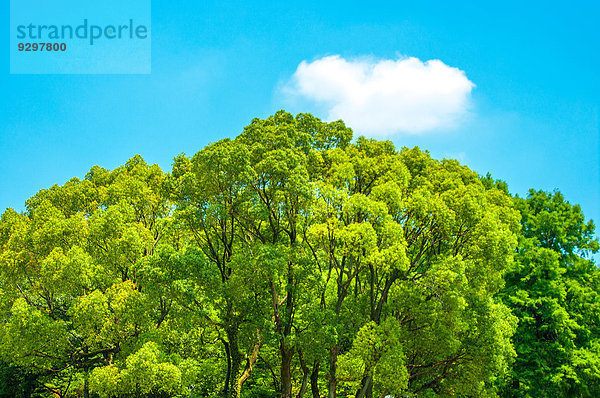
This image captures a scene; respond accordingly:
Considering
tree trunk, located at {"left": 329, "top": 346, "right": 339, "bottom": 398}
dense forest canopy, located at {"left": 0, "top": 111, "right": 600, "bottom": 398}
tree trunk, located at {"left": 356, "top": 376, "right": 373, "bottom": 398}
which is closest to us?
dense forest canopy, located at {"left": 0, "top": 111, "right": 600, "bottom": 398}

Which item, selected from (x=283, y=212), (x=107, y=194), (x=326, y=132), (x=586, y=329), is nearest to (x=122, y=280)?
(x=107, y=194)

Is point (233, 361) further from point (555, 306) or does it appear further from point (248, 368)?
point (555, 306)

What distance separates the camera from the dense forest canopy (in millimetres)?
15266

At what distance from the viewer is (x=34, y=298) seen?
64.1ft

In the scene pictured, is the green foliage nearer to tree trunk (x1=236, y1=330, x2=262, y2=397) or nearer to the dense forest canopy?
the dense forest canopy

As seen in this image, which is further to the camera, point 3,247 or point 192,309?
point 3,247

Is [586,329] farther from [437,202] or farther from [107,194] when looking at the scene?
Result: [107,194]

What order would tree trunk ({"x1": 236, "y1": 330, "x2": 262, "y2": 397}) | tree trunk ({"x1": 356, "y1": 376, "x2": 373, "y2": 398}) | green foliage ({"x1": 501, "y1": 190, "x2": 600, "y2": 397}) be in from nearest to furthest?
tree trunk ({"x1": 356, "y1": 376, "x2": 373, "y2": 398}) < tree trunk ({"x1": 236, "y1": 330, "x2": 262, "y2": 397}) < green foliage ({"x1": 501, "y1": 190, "x2": 600, "y2": 397})

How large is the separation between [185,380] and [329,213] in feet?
26.4

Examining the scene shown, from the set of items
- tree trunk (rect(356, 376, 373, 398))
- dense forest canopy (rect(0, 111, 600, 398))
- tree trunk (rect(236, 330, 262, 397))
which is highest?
dense forest canopy (rect(0, 111, 600, 398))

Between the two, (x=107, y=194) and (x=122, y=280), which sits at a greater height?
(x=107, y=194)

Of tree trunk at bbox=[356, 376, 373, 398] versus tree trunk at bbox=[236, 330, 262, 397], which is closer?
tree trunk at bbox=[356, 376, 373, 398]

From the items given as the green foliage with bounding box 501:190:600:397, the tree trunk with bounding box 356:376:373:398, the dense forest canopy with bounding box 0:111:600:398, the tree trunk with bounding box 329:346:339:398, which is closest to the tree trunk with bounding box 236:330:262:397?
the dense forest canopy with bounding box 0:111:600:398

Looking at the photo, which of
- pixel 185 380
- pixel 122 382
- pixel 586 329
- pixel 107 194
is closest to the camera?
pixel 122 382
